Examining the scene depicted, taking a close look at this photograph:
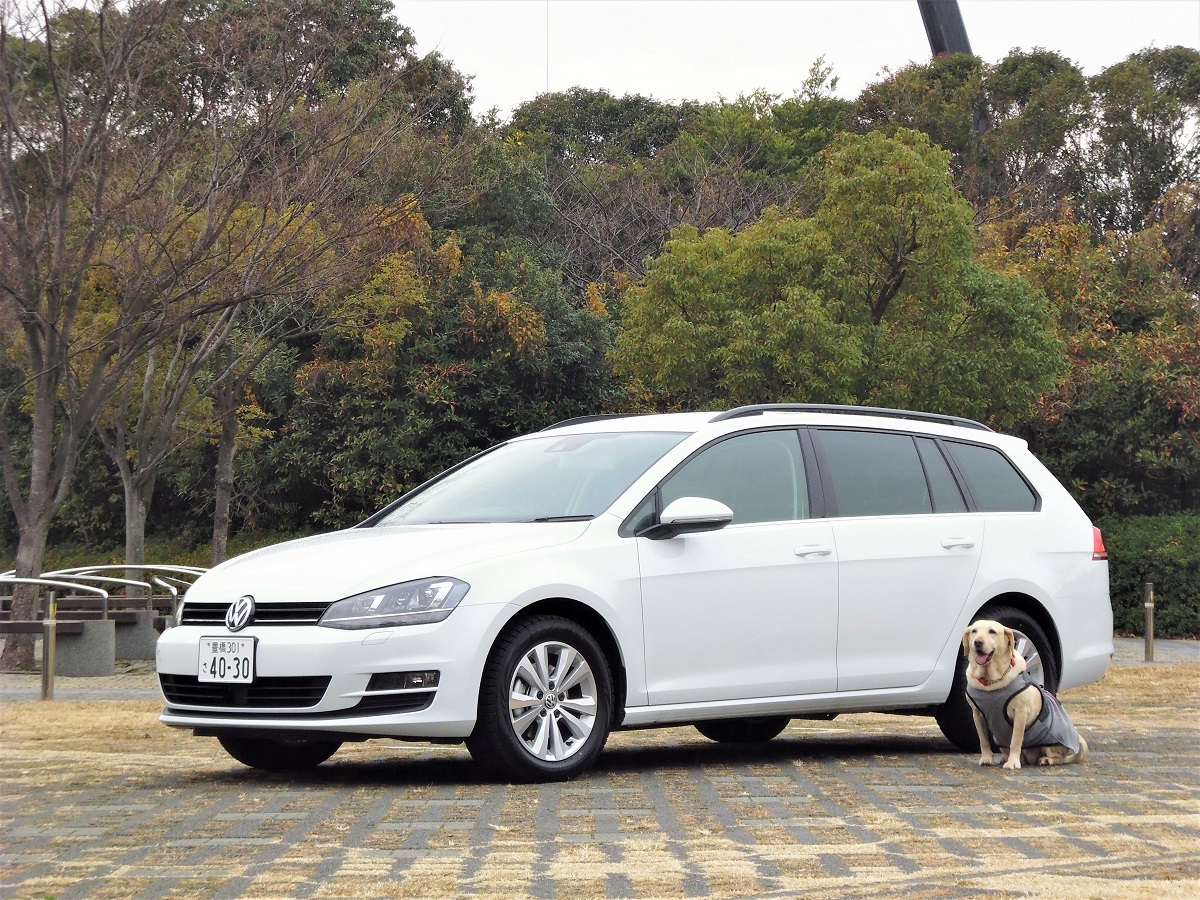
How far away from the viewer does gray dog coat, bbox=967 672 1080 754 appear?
849 centimetres

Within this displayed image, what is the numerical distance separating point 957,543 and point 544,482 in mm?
2360

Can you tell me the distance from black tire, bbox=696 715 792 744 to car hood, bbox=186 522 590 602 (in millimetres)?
2442

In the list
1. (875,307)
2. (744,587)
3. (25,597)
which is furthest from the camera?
(875,307)

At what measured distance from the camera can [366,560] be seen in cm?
754

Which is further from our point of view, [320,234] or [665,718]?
[320,234]

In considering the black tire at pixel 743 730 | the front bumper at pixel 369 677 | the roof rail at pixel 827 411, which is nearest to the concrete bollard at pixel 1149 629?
the roof rail at pixel 827 411

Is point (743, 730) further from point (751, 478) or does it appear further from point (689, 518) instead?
point (689, 518)

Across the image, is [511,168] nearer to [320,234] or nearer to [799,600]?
[320,234]

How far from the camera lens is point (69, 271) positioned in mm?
18391

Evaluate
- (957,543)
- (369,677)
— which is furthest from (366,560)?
(957,543)

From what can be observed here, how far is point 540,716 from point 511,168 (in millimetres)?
32752

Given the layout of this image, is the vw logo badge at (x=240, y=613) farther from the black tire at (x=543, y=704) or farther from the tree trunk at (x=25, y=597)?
the tree trunk at (x=25, y=597)

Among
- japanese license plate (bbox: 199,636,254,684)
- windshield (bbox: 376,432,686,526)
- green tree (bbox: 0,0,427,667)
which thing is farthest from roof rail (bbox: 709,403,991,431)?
green tree (bbox: 0,0,427,667)

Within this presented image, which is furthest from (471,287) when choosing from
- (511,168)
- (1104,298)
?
(1104,298)
